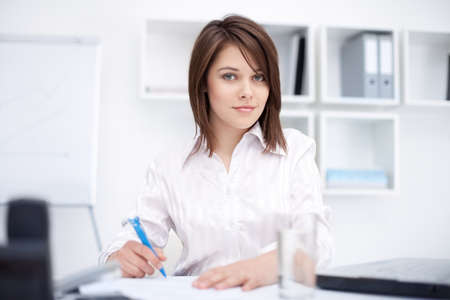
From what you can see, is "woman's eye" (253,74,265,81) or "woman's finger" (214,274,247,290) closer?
"woman's finger" (214,274,247,290)

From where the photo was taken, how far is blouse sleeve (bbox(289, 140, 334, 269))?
1077 millimetres

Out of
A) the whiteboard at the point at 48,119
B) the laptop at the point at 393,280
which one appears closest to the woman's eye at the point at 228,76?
the laptop at the point at 393,280

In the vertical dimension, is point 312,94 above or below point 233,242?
above

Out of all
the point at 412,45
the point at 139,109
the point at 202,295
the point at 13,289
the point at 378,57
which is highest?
the point at 412,45

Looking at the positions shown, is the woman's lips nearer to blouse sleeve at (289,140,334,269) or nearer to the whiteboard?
blouse sleeve at (289,140,334,269)

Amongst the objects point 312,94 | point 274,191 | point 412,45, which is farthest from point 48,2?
point 412,45

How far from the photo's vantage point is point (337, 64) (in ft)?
8.53

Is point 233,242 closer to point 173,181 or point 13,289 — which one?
point 173,181

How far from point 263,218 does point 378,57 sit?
140cm

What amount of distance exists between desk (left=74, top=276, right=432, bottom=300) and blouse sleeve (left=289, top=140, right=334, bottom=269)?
280mm

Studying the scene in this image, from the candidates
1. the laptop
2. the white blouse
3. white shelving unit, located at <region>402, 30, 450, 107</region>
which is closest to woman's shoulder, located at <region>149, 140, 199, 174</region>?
the white blouse

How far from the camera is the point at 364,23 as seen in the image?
2646mm

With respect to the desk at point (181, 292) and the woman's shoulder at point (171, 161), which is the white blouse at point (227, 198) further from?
the desk at point (181, 292)

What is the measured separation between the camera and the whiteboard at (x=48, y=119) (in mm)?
2146
